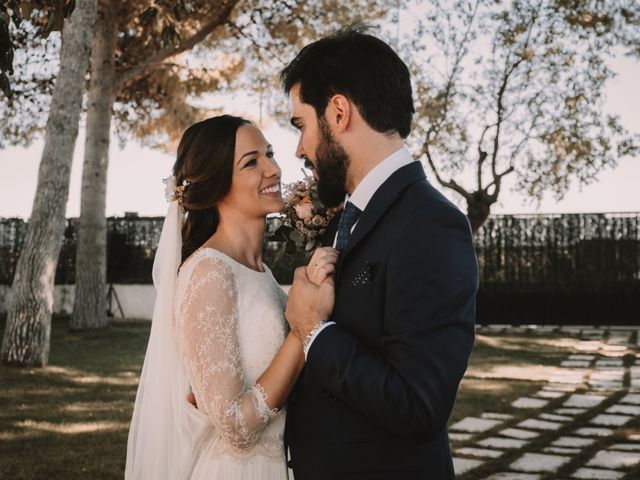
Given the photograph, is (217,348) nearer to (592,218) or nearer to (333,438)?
(333,438)

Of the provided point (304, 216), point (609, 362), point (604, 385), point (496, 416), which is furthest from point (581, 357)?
point (304, 216)

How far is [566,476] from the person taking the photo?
5.33 m

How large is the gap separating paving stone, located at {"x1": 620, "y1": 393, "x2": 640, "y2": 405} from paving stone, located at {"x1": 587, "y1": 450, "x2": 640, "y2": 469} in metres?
2.32

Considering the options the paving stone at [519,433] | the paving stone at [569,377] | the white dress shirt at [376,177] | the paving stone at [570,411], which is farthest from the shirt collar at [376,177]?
the paving stone at [569,377]

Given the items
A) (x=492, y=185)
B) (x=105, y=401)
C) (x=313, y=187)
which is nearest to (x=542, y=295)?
(x=492, y=185)

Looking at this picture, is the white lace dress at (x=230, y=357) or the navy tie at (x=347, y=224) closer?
the navy tie at (x=347, y=224)

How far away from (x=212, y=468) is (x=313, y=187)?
1221mm

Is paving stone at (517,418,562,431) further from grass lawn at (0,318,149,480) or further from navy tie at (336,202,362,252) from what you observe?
navy tie at (336,202,362,252)

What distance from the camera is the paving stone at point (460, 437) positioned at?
6359 mm

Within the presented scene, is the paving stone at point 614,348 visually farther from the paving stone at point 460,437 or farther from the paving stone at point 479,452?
the paving stone at point 479,452

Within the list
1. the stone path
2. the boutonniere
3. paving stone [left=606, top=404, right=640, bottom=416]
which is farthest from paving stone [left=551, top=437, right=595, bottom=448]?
the boutonniere

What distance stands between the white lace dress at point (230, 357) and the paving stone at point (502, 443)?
384 cm

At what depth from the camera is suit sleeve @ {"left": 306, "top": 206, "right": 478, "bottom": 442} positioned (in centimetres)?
178

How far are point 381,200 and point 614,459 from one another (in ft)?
15.3
